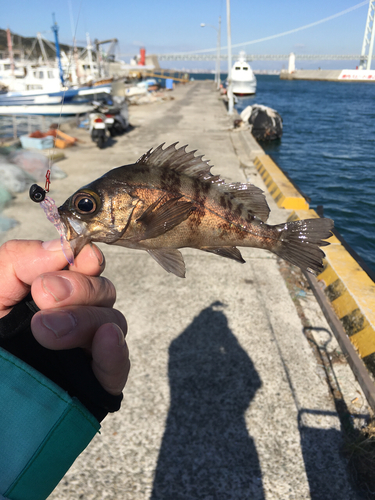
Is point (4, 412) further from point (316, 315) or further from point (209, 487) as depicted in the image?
point (316, 315)

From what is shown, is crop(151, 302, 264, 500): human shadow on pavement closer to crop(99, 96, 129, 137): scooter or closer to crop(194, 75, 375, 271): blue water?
crop(194, 75, 375, 271): blue water

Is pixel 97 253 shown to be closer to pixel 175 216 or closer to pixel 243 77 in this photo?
pixel 175 216

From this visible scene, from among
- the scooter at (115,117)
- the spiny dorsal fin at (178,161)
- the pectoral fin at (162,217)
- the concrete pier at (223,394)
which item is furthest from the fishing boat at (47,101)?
the pectoral fin at (162,217)

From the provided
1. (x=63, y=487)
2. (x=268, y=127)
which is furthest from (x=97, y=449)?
(x=268, y=127)

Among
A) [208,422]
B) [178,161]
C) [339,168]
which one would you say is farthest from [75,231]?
[339,168]

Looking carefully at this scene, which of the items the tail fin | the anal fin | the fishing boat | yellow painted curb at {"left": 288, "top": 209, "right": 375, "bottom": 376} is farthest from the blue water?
the fishing boat

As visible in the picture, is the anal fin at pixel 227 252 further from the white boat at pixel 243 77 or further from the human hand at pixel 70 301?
the white boat at pixel 243 77
